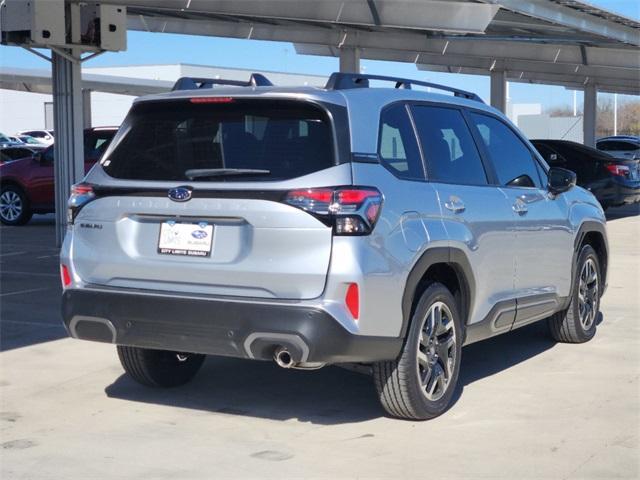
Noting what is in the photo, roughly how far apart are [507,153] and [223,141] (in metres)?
2.49

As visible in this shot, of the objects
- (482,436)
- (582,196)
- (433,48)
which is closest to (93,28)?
(582,196)

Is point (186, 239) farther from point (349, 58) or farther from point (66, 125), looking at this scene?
point (349, 58)

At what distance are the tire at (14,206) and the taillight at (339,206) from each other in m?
15.2

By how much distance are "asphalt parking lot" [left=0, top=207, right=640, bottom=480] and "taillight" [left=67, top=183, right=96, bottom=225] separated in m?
1.24

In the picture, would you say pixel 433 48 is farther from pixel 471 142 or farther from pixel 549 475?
pixel 549 475

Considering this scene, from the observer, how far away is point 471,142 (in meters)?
6.87

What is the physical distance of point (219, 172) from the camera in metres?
5.62

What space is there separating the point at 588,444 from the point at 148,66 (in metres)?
81.9

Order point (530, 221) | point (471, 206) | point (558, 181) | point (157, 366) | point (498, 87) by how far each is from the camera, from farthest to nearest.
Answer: point (498, 87)
point (558, 181)
point (530, 221)
point (157, 366)
point (471, 206)

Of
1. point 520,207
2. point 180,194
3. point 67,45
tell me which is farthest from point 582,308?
point 67,45

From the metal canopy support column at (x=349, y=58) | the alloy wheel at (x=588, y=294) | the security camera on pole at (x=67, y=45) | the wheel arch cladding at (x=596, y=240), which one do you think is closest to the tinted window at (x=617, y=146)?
the metal canopy support column at (x=349, y=58)

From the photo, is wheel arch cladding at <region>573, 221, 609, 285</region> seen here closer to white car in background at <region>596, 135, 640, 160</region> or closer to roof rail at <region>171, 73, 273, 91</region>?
roof rail at <region>171, 73, 273, 91</region>

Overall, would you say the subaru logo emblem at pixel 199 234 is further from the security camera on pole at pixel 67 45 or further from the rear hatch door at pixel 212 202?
the security camera on pole at pixel 67 45

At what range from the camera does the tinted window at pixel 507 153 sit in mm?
7133
